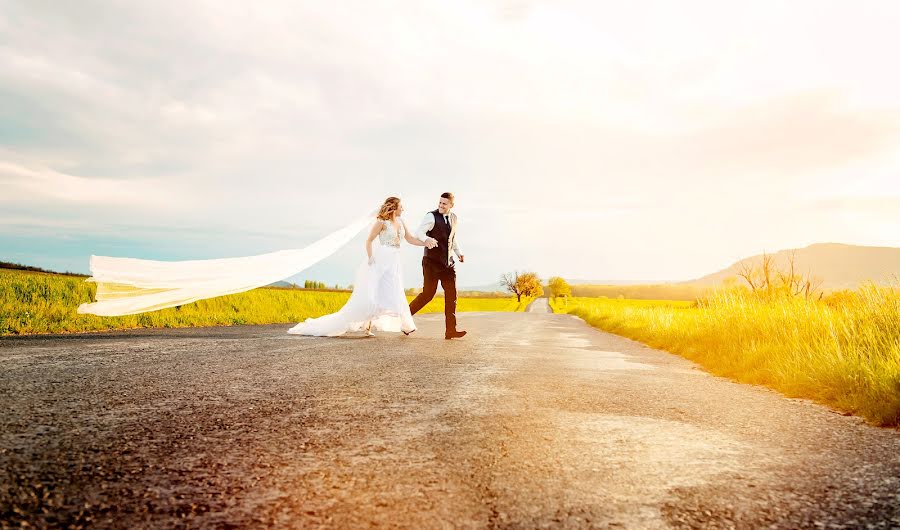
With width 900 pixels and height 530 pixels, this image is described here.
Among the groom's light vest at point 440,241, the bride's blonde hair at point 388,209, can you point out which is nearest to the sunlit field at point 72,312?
the bride's blonde hair at point 388,209

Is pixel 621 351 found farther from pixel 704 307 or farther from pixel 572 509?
pixel 572 509

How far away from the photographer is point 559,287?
12112cm

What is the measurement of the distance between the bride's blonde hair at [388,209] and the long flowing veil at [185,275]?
130 cm

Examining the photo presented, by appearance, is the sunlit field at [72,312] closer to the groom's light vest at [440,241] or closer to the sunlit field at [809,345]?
the groom's light vest at [440,241]

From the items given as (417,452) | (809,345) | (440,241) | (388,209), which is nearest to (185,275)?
(388,209)

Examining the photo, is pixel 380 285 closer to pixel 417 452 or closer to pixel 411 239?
pixel 411 239

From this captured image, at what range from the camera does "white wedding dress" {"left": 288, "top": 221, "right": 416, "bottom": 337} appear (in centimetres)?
1241

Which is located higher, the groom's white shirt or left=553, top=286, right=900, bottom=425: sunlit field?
the groom's white shirt

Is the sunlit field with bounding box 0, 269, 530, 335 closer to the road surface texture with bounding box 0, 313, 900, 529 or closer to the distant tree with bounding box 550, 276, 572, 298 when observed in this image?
the road surface texture with bounding box 0, 313, 900, 529

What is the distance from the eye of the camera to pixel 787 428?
4855mm

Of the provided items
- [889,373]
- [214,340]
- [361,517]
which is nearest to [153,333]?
[214,340]

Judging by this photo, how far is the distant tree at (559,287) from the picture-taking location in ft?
395

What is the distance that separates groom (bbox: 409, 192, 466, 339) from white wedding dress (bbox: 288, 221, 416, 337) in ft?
1.38

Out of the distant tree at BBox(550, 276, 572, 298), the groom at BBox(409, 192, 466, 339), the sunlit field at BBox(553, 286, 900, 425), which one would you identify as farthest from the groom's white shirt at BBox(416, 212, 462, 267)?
the distant tree at BBox(550, 276, 572, 298)
